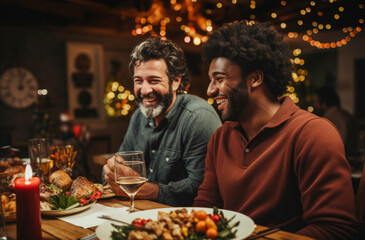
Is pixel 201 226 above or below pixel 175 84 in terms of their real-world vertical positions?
below

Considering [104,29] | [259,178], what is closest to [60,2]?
[104,29]

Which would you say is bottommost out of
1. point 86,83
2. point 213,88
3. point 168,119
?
point 168,119

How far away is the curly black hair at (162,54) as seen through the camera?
7.36ft

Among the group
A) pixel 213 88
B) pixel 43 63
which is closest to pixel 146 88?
pixel 213 88

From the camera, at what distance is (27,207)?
988mm

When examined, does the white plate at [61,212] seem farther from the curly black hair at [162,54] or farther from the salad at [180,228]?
the curly black hair at [162,54]

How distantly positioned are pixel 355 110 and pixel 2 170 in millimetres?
8323

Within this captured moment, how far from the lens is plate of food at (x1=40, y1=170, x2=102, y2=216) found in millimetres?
1330

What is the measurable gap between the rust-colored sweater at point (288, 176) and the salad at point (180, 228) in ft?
1.18

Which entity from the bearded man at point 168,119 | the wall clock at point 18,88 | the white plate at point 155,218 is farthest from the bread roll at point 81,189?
the wall clock at point 18,88

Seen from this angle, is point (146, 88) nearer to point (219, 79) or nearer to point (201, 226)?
point (219, 79)

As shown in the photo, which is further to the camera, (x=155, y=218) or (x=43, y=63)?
(x=43, y=63)

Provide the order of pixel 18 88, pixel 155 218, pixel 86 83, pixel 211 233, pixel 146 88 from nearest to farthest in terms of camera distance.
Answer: pixel 211 233, pixel 155 218, pixel 146 88, pixel 18 88, pixel 86 83

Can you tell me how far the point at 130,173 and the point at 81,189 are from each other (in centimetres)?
32
